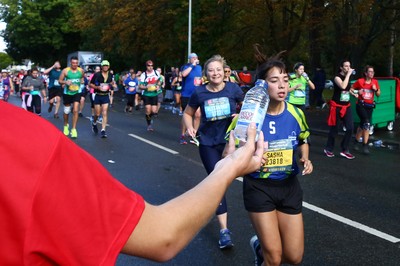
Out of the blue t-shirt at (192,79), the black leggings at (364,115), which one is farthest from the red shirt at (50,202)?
the blue t-shirt at (192,79)

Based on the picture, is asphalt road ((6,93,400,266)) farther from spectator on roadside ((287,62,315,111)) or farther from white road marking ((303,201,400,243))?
spectator on roadside ((287,62,315,111))

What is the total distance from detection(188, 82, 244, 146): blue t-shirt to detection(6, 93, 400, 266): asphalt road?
1.03 meters

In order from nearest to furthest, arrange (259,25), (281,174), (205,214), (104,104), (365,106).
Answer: (205,214) → (281,174) → (365,106) → (104,104) → (259,25)

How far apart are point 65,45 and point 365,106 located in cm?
5048

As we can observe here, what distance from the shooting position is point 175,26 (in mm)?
29062

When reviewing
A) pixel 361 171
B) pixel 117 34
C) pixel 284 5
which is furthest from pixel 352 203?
pixel 117 34

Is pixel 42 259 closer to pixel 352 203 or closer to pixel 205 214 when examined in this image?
pixel 205 214

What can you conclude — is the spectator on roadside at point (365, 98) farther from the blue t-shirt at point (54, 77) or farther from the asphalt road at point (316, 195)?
the blue t-shirt at point (54, 77)

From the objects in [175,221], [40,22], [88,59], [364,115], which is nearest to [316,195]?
[364,115]

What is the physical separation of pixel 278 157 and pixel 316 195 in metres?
3.40

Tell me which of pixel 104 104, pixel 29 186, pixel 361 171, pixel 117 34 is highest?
pixel 117 34

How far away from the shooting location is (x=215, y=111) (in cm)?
532

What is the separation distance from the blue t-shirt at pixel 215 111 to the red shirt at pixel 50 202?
418 centimetres

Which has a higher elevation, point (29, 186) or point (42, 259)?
point (29, 186)
